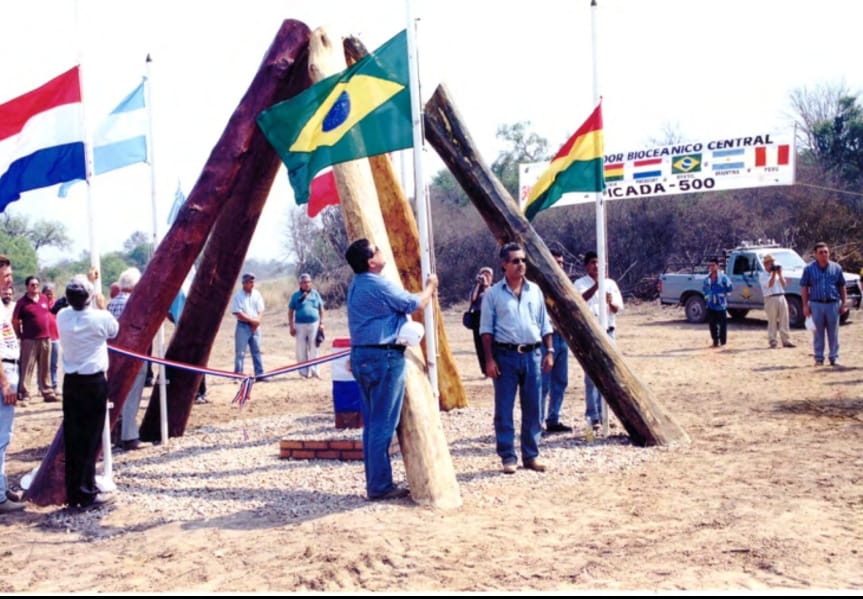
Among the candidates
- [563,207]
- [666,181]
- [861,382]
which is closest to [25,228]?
[563,207]

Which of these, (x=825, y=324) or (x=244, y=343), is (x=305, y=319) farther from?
(x=825, y=324)

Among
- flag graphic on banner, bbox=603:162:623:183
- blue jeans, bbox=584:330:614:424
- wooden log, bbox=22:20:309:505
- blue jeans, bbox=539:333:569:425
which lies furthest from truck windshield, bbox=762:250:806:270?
wooden log, bbox=22:20:309:505

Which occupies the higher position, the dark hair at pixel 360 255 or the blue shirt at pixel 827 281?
the dark hair at pixel 360 255

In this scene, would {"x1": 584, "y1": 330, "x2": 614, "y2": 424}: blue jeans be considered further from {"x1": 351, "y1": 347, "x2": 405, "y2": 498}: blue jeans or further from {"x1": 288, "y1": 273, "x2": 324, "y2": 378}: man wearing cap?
{"x1": 288, "y1": 273, "x2": 324, "y2": 378}: man wearing cap

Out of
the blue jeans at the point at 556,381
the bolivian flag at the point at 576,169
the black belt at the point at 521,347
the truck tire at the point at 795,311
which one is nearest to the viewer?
the black belt at the point at 521,347

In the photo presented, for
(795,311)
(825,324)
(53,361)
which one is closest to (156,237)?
(53,361)

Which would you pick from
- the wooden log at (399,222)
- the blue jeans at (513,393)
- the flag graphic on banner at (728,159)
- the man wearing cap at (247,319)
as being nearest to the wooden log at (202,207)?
the wooden log at (399,222)

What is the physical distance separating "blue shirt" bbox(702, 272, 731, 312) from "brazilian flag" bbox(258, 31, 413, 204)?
11.8 meters

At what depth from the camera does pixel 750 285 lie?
21234 mm

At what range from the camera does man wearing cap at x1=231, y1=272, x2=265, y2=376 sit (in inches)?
551

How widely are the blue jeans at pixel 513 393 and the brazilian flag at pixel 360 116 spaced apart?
79.5 inches

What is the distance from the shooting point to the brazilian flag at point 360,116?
6.66 m

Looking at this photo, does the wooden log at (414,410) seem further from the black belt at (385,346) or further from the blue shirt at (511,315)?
the blue shirt at (511,315)

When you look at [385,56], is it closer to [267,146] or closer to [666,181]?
[267,146]
